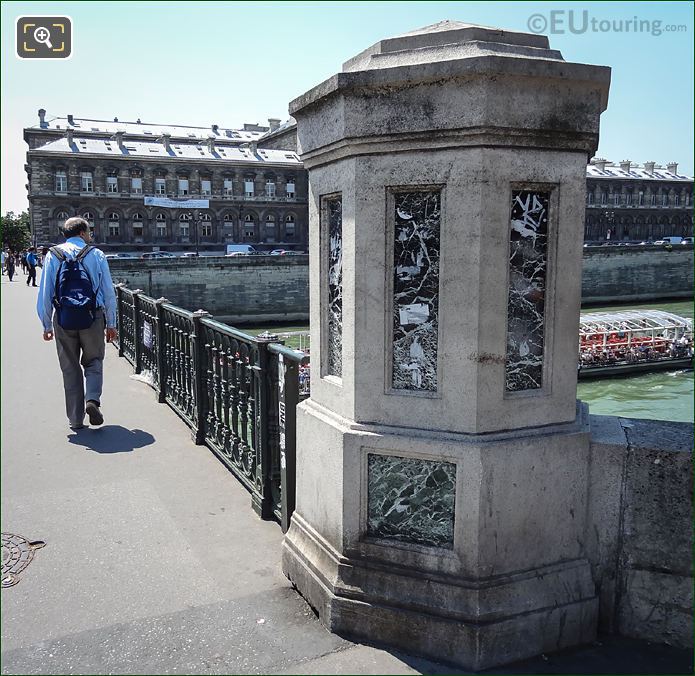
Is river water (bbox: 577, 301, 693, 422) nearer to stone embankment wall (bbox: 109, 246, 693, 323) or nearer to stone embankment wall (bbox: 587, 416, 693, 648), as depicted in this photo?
stone embankment wall (bbox: 587, 416, 693, 648)

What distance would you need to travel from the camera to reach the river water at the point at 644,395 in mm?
23125

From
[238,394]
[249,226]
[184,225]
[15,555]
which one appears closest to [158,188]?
[184,225]

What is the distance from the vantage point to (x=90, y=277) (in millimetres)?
5574

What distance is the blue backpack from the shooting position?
5438 mm

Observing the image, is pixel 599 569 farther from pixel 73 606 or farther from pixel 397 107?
pixel 73 606

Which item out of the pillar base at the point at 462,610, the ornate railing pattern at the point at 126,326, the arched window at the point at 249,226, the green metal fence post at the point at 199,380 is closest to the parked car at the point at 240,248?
the arched window at the point at 249,226

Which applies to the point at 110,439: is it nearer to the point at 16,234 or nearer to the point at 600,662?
the point at 600,662

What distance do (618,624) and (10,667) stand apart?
2.51m

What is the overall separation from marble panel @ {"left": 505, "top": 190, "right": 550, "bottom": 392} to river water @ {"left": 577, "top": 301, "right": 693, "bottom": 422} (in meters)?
20.3

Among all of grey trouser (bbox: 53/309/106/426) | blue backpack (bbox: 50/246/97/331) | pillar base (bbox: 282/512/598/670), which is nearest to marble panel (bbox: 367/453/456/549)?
pillar base (bbox: 282/512/598/670)

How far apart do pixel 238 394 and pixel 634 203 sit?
9419 centimetres

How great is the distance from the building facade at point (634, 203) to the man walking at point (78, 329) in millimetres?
85730

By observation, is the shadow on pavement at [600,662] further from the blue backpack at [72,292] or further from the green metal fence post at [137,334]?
the green metal fence post at [137,334]

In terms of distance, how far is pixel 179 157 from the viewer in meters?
67.3
